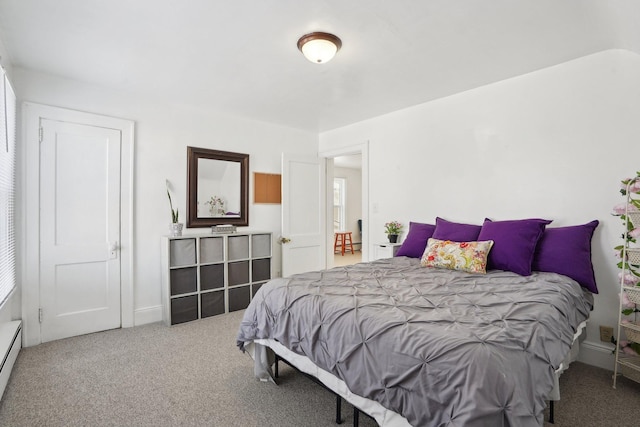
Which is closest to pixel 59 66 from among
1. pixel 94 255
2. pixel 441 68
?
pixel 94 255

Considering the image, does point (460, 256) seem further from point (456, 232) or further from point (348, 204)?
point (348, 204)

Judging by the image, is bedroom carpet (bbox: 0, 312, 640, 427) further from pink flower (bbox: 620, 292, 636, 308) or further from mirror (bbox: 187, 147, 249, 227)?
mirror (bbox: 187, 147, 249, 227)

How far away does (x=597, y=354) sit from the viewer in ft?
8.20

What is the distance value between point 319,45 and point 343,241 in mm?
6406

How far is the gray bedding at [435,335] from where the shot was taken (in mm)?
1113

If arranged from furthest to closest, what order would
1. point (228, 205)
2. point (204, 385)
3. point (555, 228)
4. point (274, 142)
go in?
point (274, 142), point (228, 205), point (555, 228), point (204, 385)

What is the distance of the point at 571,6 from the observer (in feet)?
6.30

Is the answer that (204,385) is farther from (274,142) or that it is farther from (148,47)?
(274,142)

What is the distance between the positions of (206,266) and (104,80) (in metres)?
2.11

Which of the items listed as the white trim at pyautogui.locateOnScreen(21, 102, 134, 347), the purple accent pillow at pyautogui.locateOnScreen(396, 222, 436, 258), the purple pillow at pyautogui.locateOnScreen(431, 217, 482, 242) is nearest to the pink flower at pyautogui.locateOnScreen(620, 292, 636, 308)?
the purple pillow at pyautogui.locateOnScreen(431, 217, 482, 242)

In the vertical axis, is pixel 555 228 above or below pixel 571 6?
below

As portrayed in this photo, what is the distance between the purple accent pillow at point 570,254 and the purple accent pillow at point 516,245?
0.28 feet

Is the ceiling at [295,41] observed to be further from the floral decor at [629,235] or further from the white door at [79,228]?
the floral decor at [629,235]

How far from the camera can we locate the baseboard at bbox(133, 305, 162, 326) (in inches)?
135
